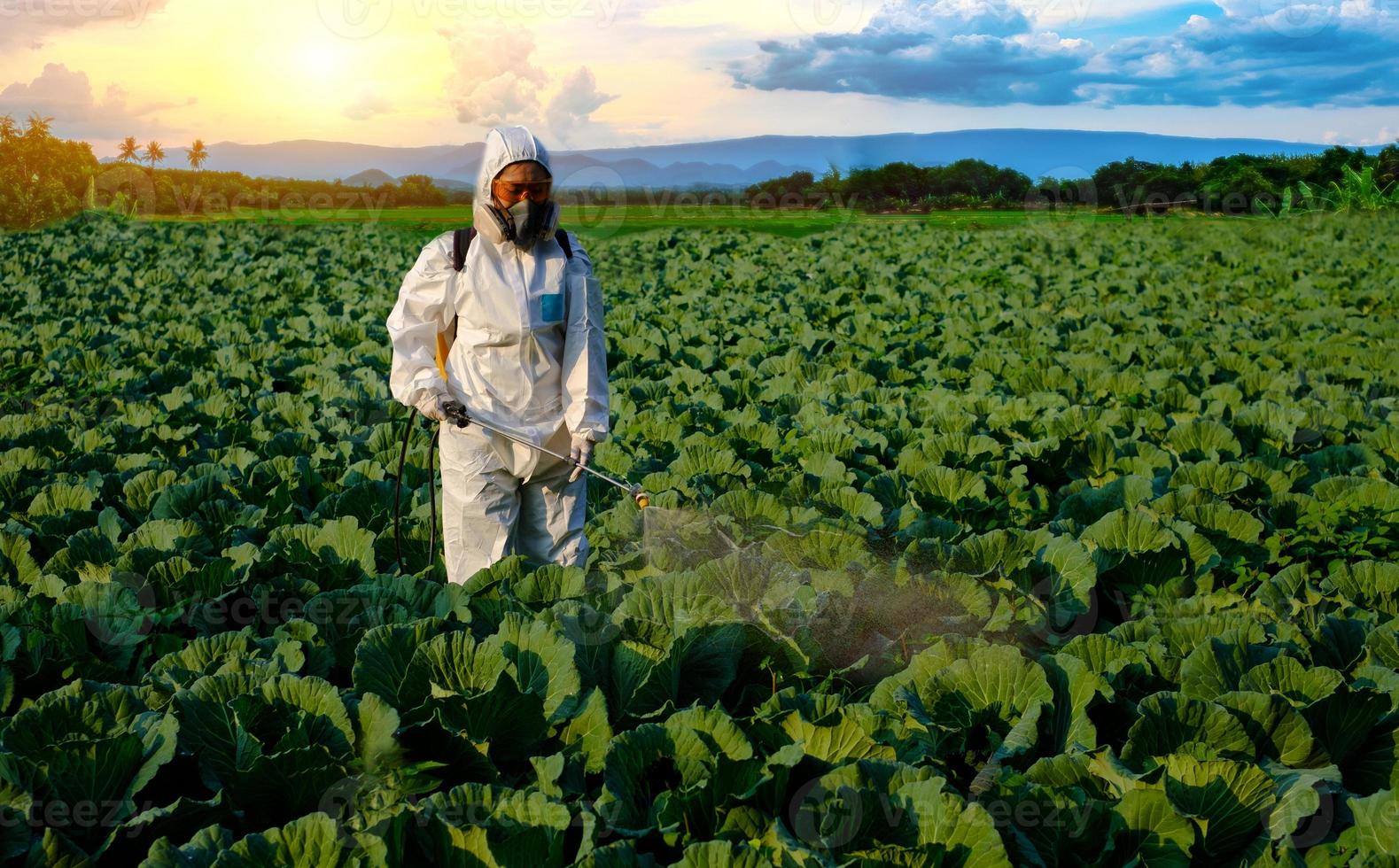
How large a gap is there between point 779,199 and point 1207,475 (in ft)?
146

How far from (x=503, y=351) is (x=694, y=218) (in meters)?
33.9

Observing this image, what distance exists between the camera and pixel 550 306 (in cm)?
385

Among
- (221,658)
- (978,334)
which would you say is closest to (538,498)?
(221,658)

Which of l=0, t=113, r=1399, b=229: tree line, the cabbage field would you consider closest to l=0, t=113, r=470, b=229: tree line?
l=0, t=113, r=1399, b=229: tree line

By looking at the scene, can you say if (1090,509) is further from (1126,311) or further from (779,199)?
(779,199)

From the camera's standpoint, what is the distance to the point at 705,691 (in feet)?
8.87

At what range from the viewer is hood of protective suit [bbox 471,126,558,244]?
12.0 ft

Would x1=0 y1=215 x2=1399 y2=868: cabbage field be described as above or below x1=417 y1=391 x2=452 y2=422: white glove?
below

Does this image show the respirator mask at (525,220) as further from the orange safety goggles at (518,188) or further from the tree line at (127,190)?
the tree line at (127,190)

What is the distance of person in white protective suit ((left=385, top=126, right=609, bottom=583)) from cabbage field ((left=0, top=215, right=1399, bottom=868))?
0.35 m

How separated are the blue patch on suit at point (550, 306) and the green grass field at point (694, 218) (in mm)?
22829

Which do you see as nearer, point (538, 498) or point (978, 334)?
point (538, 498)
